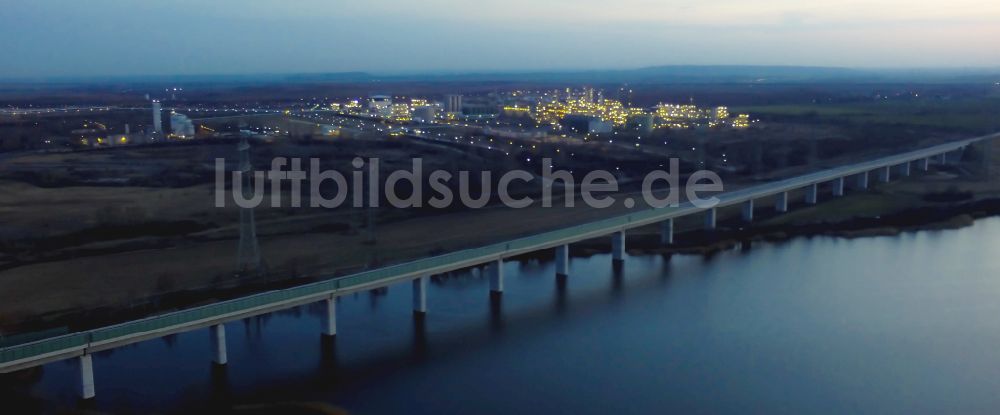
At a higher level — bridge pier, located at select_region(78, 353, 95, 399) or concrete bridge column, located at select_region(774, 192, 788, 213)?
concrete bridge column, located at select_region(774, 192, 788, 213)

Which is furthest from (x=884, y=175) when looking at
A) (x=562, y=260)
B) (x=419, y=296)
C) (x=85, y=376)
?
(x=85, y=376)

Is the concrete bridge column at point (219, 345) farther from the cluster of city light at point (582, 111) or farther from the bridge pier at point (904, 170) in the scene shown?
the cluster of city light at point (582, 111)

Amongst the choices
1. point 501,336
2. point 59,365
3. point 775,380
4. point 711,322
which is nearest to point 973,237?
point 711,322

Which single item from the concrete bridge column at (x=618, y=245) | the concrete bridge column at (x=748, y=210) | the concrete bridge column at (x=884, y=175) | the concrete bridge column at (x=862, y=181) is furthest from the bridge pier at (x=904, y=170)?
the concrete bridge column at (x=618, y=245)

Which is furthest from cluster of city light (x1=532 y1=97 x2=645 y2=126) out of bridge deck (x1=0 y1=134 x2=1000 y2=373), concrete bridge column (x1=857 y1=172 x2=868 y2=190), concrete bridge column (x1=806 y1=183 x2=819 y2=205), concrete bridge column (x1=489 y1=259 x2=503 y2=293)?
concrete bridge column (x1=489 y1=259 x2=503 y2=293)

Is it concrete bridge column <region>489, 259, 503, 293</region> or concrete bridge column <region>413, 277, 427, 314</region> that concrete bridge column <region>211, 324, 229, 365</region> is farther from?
concrete bridge column <region>489, 259, 503, 293</region>

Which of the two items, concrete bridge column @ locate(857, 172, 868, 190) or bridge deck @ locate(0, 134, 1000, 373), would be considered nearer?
bridge deck @ locate(0, 134, 1000, 373)
